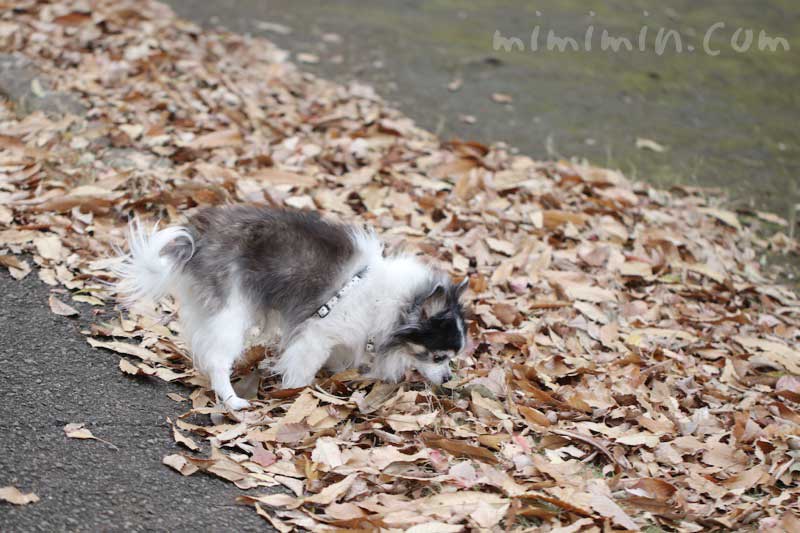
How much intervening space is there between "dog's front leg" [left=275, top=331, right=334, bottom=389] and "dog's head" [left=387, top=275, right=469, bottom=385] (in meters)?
0.33

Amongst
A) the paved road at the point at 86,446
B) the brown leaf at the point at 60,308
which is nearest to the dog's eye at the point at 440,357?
the paved road at the point at 86,446

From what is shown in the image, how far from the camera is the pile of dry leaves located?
10.7 ft

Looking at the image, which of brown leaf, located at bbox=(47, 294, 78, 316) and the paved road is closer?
the paved road

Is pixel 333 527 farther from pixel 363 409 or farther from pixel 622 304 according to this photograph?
pixel 622 304

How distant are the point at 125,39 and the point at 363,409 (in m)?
4.73

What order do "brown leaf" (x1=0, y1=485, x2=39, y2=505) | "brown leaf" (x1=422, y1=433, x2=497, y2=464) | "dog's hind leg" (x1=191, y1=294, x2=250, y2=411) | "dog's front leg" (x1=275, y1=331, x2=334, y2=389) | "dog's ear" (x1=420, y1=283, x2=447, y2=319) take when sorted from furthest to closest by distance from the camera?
"dog's ear" (x1=420, y1=283, x2=447, y2=319), "dog's front leg" (x1=275, y1=331, x2=334, y2=389), "dog's hind leg" (x1=191, y1=294, x2=250, y2=411), "brown leaf" (x1=422, y1=433, x2=497, y2=464), "brown leaf" (x1=0, y1=485, x2=39, y2=505)

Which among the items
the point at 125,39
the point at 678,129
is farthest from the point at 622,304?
the point at 125,39

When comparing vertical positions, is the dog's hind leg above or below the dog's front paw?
above

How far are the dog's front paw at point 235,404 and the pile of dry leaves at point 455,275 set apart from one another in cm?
6

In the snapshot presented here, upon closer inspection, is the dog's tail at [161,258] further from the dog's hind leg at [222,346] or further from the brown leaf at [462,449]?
the brown leaf at [462,449]

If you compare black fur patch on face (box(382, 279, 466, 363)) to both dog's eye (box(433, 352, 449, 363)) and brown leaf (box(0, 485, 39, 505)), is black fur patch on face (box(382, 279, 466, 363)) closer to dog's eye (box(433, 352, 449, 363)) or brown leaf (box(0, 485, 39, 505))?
dog's eye (box(433, 352, 449, 363))

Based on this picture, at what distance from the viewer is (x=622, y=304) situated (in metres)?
5.01

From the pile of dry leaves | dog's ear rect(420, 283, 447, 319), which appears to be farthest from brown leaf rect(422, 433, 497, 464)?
dog's ear rect(420, 283, 447, 319)

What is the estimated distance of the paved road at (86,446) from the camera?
2.83 m
